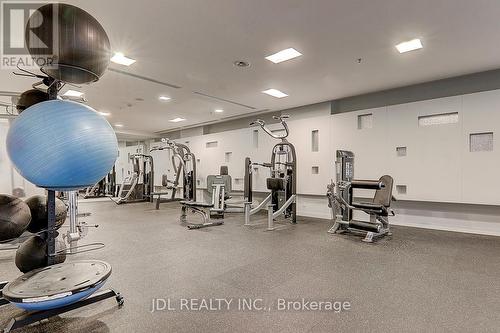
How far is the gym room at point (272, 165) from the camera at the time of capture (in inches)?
65.9

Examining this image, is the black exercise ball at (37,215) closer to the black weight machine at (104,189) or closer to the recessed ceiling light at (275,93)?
the recessed ceiling light at (275,93)

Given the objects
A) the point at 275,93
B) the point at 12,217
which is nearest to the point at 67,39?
the point at 12,217

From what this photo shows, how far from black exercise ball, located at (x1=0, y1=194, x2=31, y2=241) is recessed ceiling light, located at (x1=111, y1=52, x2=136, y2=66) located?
8.93 feet

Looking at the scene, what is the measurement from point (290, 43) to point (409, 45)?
1.70 m

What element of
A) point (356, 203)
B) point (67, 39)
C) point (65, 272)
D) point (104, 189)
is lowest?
point (104, 189)

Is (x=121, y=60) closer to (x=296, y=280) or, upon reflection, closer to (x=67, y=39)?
(x=67, y=39)

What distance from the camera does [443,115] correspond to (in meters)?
4.84

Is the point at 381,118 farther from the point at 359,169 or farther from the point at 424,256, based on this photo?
the point at 424,256

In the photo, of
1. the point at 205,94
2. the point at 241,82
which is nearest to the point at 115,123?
the point at 205,94

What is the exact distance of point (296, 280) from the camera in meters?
2.51

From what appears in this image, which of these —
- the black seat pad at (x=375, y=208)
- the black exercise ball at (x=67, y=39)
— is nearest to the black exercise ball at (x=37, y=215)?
the black exercise ball at (x=67, y=39)

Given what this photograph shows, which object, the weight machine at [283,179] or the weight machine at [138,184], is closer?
the weight machine at [283,179]
